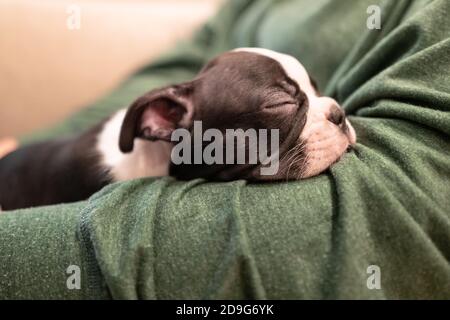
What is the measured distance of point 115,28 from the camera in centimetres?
244

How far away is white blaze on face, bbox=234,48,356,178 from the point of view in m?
1.16

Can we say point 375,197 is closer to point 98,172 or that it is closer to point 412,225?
point 412,225

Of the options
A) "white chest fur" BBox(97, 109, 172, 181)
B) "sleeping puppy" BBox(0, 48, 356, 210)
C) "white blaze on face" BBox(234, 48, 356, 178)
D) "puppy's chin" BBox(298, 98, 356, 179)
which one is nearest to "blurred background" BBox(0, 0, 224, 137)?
"sleeping puppy" BBox(0, 48, 356, 210)

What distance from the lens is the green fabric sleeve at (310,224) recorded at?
2.96ft

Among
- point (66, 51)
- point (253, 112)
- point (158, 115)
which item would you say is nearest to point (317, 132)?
point (253, 112)

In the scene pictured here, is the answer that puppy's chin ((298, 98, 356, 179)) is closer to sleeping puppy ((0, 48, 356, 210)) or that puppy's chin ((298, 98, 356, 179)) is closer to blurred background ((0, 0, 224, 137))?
sleeping puppy ((0, 48, 356, 210))

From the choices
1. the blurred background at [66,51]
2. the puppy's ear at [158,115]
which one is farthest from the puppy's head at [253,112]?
the blurred background at [66,51]

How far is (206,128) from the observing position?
4.28 feet

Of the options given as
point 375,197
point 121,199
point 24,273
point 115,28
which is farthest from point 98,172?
point 115,28

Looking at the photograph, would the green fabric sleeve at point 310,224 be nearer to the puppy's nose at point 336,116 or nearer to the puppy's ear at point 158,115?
the puppy's nose at point 336,116

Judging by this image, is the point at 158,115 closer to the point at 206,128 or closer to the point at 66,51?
the point at 206,128
